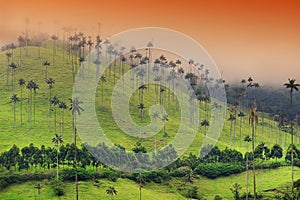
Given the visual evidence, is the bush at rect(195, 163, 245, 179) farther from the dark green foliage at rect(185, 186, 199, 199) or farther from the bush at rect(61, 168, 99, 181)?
the bush at rect(61, 168, 99, 181)

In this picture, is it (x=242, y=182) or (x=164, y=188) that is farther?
(x=242, y=182)

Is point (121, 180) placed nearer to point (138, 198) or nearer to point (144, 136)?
point (138, 198)

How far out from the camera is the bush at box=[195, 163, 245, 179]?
14588 cm

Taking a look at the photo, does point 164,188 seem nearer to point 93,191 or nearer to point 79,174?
point 93,191

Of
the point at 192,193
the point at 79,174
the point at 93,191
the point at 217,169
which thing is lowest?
the point at 192,193

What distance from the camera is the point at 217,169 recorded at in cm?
14762

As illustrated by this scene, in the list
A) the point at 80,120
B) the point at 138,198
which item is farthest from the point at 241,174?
the point at 80,120

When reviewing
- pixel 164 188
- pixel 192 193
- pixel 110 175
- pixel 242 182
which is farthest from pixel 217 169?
pixel 110 175

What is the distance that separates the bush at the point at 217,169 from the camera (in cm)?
14588

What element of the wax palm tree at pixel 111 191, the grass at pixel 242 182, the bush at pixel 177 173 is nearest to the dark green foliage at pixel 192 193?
the grass at pixel 242 182

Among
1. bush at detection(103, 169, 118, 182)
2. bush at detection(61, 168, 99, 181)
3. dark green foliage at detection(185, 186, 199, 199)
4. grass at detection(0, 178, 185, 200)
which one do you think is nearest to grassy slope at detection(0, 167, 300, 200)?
grass at detection(0, 178, 185, 200)

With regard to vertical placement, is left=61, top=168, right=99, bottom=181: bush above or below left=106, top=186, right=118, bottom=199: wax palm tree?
above

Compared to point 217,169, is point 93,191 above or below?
below

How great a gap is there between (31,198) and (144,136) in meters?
81.9
